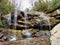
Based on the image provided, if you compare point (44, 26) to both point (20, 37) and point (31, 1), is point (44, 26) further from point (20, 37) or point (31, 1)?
point (31, 1)

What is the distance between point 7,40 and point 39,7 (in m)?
3.50

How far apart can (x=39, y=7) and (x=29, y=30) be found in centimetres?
250

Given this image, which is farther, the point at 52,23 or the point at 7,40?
the point at 52,23

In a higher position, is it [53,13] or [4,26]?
[53,13]

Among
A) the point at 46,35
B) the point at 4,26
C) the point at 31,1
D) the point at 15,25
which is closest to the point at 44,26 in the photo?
the point at 46,35

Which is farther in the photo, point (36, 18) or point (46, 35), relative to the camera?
point (36, 18)

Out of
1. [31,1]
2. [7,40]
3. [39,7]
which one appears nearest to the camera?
[7,40]

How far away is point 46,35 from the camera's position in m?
6.82

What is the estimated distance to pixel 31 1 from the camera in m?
12.1

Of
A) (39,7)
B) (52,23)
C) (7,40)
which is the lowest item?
(7,40)

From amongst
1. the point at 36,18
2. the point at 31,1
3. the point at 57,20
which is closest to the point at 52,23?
the point at 57,20

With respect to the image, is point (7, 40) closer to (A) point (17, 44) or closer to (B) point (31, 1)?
(A) point (17, 44)

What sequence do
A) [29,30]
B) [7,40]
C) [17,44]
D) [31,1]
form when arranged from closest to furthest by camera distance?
[17,44]
[7,40]
[29,30]
[31,1]

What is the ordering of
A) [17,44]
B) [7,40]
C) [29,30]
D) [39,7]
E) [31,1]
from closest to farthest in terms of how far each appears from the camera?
1. [17,44]
2. [7,40]
3. [29,30]
4. [39,7]
5. [31,1]
